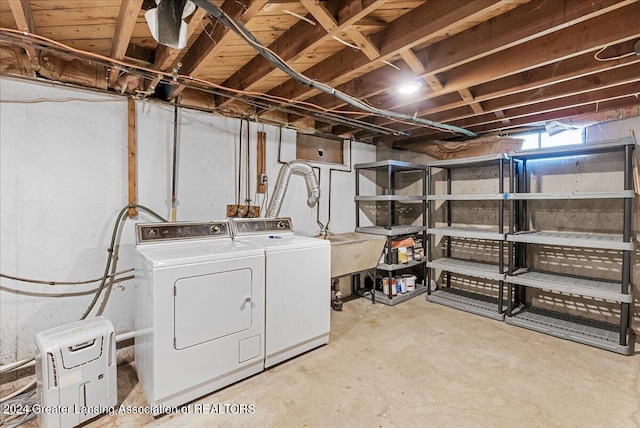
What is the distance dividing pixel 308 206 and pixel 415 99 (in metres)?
1.78

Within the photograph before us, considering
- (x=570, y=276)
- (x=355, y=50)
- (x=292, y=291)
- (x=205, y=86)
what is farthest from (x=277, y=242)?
(x=570, y=276)

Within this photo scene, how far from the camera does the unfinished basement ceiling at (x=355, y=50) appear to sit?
5.28 ft

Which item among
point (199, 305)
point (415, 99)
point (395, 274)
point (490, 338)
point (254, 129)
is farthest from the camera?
point (395, 274)

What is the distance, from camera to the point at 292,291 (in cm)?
255

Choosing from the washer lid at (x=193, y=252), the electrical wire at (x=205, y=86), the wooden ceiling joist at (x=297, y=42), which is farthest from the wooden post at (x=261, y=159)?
the washer lid at (x=193, y=252)

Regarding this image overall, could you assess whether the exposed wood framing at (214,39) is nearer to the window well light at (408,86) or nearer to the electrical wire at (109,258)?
the electrical wire at (109,258)

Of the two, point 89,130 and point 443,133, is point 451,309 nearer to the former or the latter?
point 443,133

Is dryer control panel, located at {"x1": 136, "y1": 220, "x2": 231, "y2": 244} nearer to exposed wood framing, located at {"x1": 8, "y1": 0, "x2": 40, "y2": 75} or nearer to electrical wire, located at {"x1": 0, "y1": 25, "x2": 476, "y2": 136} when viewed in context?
electrical wire, located at {"x1": 0, "y1": 25, "x2": 476, "y2": 136}

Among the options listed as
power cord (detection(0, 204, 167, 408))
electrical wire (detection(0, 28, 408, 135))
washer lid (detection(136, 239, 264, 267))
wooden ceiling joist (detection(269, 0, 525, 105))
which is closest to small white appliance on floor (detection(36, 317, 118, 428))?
power cord (detection(0, 204, 167, 408))

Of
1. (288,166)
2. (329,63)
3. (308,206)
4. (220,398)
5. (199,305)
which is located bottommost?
(220,398)

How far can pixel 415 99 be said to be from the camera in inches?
108

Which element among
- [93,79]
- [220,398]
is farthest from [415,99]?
[220,398]

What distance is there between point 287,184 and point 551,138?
10.5ft

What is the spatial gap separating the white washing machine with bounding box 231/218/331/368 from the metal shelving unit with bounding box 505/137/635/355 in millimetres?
2162
